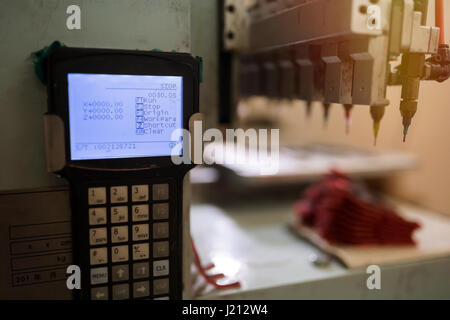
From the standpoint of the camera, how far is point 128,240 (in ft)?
1.79

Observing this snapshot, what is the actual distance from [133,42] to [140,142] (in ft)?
0.49

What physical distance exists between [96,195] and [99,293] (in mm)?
148

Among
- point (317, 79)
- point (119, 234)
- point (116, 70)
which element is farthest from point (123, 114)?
point (317, 79)

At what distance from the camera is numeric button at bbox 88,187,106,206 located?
1.69 feet

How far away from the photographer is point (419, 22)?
55 centimetres

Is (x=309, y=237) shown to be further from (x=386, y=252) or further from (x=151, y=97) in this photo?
(x=151, y=97)

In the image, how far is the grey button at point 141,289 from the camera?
56 cm

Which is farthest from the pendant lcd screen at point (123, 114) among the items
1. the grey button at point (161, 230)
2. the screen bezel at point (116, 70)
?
the grey button at point (161, 230)

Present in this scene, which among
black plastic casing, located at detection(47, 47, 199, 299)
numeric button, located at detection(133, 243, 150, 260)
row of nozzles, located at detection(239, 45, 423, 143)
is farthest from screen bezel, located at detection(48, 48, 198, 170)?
row of nozzles, located at detection(239, 45, 423, 143)

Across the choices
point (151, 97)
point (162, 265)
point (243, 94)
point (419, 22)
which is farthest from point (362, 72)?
point (243, 94)

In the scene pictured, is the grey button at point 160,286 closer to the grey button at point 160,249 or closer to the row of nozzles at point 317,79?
the grey button at point 160,249

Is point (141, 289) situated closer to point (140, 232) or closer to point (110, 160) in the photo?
point (140, 232)

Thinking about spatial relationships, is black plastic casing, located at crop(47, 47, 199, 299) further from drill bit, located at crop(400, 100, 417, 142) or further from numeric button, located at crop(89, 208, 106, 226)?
drill bit, located at crop(400, 100, 417, 142)

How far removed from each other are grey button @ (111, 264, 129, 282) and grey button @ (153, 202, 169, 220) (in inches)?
3.3
